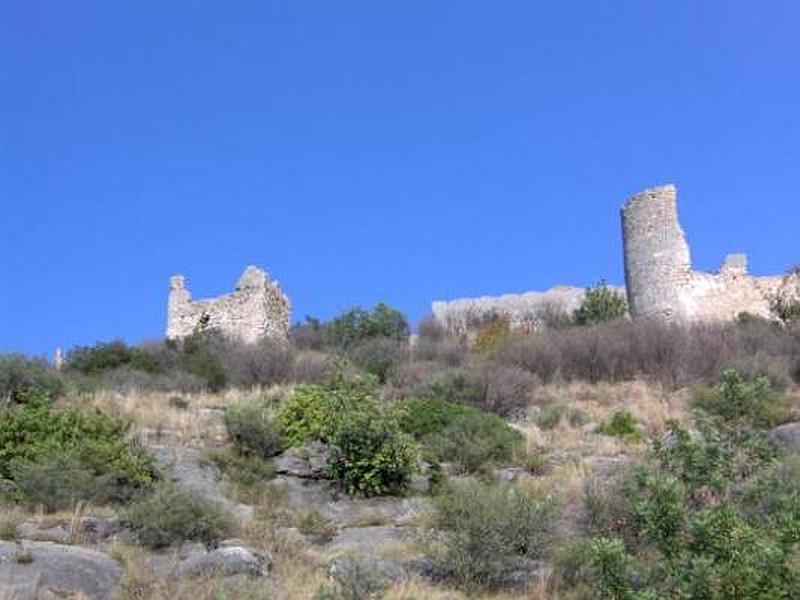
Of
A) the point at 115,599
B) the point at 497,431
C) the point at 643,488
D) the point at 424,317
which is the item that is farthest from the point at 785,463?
the point at 424,317

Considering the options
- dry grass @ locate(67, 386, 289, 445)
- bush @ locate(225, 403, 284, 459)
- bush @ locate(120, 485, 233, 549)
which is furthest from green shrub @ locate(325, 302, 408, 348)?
bush @ locate(120, 485, 233, 549)

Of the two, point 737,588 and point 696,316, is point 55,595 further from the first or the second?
point 696,316

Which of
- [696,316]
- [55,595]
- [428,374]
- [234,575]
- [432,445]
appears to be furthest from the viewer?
[696,316]

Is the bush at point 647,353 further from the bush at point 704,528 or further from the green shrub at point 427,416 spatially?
the bush at point 704,528

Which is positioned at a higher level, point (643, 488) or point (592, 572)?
point (643, 488)

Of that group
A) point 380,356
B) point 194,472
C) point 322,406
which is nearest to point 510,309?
point 380,356

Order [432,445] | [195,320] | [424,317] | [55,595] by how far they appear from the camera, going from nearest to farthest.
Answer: [55,595] → [432,445] → [195,320] → [424,317]

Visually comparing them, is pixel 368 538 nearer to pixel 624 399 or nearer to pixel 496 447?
pixel 496 447

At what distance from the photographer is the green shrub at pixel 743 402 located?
11.3m

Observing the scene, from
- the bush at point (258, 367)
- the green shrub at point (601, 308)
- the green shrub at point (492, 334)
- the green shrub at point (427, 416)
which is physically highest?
the green shrub at point (601, 308)

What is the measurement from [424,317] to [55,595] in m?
29.0

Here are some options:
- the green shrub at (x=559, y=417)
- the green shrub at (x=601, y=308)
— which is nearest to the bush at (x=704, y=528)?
the green shrub at (x=559, y=417)

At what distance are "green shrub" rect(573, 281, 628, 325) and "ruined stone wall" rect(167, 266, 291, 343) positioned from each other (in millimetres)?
8951

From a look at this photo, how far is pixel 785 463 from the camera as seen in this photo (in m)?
10.7
